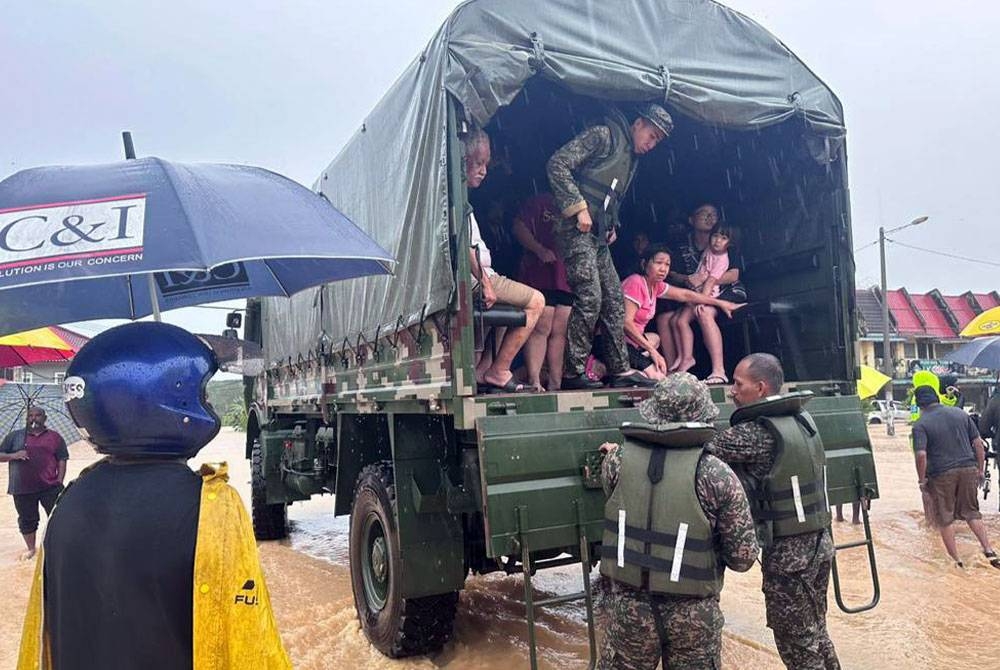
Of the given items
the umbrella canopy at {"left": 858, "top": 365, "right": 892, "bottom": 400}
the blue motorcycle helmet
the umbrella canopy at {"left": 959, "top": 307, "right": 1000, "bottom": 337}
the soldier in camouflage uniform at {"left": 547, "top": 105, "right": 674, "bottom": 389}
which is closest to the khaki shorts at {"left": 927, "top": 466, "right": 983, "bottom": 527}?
the umbrella canopy at {"left": 858, "top": 365, "right": 892, "bottom": 400}

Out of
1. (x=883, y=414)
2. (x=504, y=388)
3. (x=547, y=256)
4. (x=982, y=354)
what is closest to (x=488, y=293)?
(x=504, y=388)

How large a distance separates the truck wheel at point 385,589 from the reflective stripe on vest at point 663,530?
1626 mm

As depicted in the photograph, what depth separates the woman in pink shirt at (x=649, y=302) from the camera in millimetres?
4988

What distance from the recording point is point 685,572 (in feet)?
9.07

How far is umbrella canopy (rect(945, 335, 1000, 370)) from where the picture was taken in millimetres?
9781

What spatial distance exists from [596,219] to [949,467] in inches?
171

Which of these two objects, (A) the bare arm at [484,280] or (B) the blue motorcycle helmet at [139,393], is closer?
(B) the blue motorcycle helmet at [139,393]

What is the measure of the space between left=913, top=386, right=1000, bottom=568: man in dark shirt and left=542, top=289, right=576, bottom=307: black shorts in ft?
13.3

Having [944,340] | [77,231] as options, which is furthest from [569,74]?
[944,340]

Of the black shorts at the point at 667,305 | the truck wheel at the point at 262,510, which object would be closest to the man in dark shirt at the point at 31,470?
the truck wheel at the point at 262,510

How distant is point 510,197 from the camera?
5871mm

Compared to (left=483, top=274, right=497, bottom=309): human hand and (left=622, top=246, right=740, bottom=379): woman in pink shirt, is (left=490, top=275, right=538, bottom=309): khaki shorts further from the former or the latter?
(left=622, top=246, right=740, bottom=379): woman in pink shirt

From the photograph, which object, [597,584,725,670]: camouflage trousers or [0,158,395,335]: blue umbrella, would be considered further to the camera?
[597,584,725,670]: camouflage trousers

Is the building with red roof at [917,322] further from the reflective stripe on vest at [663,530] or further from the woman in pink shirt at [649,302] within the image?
the reflective stripe on vest at [663,530]
